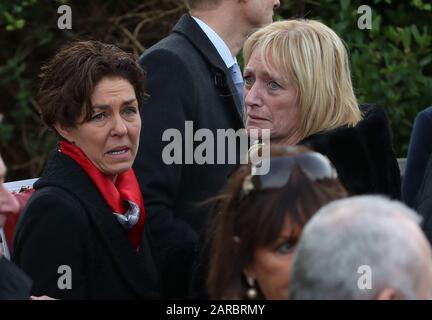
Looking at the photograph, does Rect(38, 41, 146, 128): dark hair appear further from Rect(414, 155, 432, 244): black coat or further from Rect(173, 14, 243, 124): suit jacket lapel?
Rect(414, 155, 432, 244): black coat

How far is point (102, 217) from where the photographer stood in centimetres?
345

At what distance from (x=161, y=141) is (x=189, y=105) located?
18cm

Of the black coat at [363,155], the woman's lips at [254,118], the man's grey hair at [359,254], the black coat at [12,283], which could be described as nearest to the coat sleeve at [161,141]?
the woman's lips at [254,118]

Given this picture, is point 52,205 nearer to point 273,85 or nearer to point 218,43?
point 273,85

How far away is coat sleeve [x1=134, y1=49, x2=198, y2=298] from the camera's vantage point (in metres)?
3.73

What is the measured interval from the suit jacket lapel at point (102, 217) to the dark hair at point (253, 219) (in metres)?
0.88

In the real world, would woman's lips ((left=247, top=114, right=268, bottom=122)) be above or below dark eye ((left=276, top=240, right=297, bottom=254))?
above

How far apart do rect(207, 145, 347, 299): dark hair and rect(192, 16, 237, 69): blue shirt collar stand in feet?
5.14

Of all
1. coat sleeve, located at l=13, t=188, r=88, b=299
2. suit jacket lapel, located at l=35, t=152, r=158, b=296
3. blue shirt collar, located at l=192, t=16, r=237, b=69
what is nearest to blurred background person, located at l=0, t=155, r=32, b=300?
coat sleeve, located at l=13, t=188, r=88, b=299

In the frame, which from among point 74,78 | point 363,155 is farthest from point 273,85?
point 74,78

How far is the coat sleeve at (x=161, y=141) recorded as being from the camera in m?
3.73

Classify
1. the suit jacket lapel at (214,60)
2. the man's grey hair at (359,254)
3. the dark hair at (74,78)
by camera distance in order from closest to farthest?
1. the man's grey hair at (359,254)
2. the dark hair at (74,78)
3. the suit jacket lapel at (214,60)

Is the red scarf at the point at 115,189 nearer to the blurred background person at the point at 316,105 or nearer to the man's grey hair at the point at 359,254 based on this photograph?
the blurred background person at the point at 316,105
